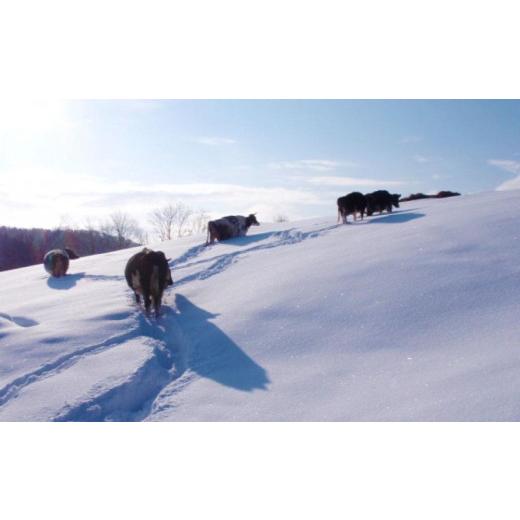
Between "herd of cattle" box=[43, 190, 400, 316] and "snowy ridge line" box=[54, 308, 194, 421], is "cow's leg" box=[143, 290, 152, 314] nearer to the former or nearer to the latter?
"herd of cattle" box=[43, 190, 400, 316]

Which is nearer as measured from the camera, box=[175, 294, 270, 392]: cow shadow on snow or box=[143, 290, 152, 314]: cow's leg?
box=[175, 294, 270, 392]: cow shadow on snow

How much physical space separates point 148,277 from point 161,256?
1.45 ft

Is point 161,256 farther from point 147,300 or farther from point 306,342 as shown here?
point 306,342

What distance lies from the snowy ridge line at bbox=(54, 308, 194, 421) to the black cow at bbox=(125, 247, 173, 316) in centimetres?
100

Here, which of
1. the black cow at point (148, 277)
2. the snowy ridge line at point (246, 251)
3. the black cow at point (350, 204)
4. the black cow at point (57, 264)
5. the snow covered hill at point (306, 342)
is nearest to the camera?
the snow covered hill at point (306, 342)

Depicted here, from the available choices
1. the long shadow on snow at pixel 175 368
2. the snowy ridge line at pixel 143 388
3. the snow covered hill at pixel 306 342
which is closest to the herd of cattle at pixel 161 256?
the snow covered hill at pixel 306 342

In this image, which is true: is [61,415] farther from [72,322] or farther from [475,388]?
[475,388]

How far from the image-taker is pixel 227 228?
1266cm

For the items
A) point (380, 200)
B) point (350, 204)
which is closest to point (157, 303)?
point (350, 204)

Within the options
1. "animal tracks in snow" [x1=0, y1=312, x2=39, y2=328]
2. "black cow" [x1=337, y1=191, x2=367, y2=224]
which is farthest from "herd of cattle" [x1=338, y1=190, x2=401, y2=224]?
"animal tracks in snow" [x1=0, y1=312, x2=39, y2=328]

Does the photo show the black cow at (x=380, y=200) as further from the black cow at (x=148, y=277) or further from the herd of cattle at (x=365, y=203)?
the black cow at (x=148, y=277)

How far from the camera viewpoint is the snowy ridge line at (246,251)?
27.2ft

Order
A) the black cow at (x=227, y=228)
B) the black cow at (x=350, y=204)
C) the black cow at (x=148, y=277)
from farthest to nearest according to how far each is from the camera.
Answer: the black cow at (x=227, y=228) < the black cow at (x=350, y=204) < the black cow at (x=148, y=277)

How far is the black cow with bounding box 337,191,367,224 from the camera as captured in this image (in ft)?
37.5
